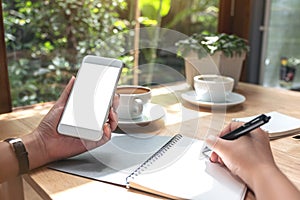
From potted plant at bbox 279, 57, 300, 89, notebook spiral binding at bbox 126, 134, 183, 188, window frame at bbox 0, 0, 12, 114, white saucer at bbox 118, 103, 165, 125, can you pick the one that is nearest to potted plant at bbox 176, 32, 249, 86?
white saucer at bbox 118, 103, 165, 125

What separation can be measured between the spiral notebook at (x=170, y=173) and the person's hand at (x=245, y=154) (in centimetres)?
2

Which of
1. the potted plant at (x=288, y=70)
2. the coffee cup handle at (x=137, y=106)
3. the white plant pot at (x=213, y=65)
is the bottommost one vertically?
the potted plant at (x=288, y=70)

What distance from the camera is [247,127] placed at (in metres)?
0.72

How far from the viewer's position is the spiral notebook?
0.65 m

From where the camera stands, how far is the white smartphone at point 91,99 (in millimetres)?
731

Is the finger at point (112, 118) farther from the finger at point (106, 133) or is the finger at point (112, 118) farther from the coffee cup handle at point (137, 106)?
the coffee cup handle at point (137, 106)

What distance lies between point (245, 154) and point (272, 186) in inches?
3.6

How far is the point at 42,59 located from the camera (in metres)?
1.57

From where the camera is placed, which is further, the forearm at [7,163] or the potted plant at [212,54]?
the potted plant at [212,54]

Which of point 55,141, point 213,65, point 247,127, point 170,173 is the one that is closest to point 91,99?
point 55,141

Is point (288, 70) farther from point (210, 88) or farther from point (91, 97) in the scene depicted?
point (91, 97)

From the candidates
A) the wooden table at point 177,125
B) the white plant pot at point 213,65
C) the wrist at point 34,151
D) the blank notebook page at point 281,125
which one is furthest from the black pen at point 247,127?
the white plant pot at point 213,65

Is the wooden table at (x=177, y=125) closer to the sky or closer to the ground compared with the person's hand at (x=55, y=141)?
closer to the ground

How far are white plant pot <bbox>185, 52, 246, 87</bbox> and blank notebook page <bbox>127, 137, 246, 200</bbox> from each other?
0.49 m
